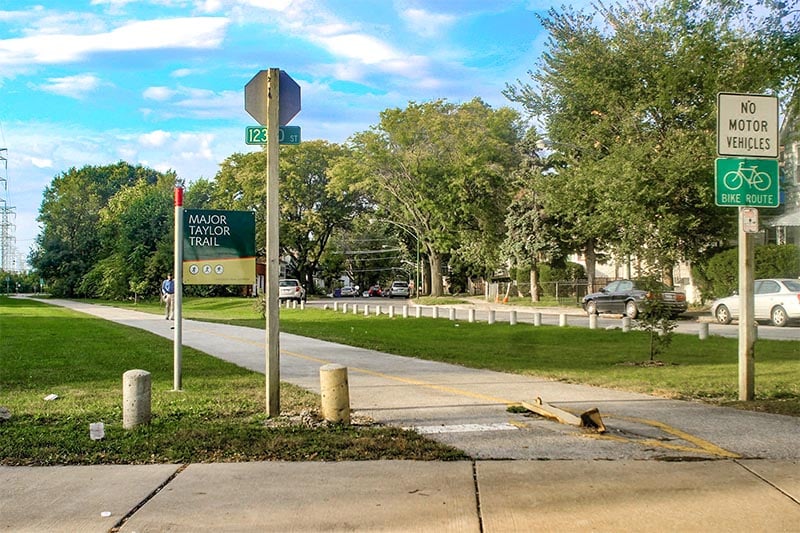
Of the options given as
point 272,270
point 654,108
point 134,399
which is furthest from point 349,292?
point 134,399

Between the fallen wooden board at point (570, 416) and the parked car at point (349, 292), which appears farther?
the parked car at point (349, 292)

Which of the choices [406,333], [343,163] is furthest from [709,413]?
[343,163]

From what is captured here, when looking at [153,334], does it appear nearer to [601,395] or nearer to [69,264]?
[601,395]

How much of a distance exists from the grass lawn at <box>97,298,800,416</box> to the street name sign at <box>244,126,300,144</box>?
18.4 feet

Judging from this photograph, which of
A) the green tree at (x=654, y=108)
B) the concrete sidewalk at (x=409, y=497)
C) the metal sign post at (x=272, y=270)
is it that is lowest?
the concrete sidewalk at (x=409, y=497)

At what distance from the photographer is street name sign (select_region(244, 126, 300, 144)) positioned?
8.25 metres

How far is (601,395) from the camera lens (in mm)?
9688

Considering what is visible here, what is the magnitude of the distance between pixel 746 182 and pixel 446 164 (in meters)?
39.1

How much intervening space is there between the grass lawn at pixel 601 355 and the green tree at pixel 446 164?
77.4ft

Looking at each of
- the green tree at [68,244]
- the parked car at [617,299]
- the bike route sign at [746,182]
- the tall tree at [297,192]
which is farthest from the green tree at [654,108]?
the green tree at [68,244]

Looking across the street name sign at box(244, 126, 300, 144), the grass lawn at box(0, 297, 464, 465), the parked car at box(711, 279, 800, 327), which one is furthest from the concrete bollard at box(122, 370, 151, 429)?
the parked car at box(711, 279, 800, 327)

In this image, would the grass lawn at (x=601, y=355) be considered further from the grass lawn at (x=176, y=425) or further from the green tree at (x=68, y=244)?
the green tree at (x=68, y=244)

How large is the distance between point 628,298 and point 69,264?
66310 millimetres

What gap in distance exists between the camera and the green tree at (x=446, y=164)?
153ft
